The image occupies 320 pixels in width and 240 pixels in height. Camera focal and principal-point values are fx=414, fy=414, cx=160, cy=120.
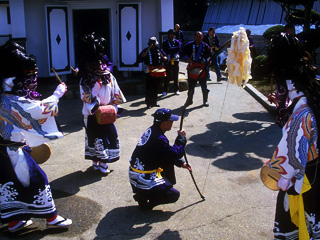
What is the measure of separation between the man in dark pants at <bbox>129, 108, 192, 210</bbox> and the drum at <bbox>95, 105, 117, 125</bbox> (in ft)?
3.81

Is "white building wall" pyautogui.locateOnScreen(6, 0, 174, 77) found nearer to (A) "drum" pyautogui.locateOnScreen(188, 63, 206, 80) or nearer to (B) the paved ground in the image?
(A) "drum" pyautogui.locateOnScreen(188, 63, 206, 80)

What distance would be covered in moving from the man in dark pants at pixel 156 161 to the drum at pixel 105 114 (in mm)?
1161

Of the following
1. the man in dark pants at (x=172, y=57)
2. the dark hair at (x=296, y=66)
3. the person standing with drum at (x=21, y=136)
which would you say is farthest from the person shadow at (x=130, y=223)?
the man in dark pants at (x=172, y=57)

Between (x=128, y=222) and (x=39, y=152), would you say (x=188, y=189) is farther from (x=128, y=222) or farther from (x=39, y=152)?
(x=39, y=152)

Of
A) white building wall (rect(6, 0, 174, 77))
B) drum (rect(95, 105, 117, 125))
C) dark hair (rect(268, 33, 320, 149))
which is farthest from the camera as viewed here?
white building wall (rect(6, 0, 174, 77))

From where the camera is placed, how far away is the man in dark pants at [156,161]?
15.6 ft

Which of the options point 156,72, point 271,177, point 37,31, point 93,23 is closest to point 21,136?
point 271,177

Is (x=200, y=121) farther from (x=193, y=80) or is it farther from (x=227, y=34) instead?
(x=227, y=34)

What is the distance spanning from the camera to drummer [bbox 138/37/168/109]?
10.2 metres

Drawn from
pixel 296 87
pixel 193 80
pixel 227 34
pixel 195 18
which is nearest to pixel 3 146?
pixel 296 87

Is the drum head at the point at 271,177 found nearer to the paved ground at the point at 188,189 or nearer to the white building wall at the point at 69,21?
the paved ground at the point at 188,189

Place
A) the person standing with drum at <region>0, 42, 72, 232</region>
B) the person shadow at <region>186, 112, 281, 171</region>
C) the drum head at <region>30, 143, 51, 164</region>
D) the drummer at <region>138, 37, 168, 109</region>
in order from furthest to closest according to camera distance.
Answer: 1. the drummer at <region>138, 37, 168, 109</region>
2. the person shadow at <region>186, 112, 281, 171</region>
3. the drum head at <region>30, 143, 51, 164</region>
4. the person standing with drum at <region>0, 42, 72, 232</region>

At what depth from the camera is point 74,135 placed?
8.17 meters

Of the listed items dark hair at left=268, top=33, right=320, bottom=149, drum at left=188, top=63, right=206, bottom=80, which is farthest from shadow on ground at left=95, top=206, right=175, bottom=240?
drum at left=188, top=63, right=206, bottom=80
